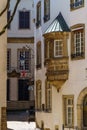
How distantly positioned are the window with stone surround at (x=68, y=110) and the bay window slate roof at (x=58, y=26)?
362 cm

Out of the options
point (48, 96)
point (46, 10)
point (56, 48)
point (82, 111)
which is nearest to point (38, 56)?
point (46, 10)

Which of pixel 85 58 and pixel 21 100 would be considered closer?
pixel 85 58

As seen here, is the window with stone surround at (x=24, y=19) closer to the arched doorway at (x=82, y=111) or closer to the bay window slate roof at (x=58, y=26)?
the bay window slate roof at (x=58, y=26)

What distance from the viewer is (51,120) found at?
87.5 ft

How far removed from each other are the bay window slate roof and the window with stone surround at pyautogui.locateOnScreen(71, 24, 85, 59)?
1.94ft

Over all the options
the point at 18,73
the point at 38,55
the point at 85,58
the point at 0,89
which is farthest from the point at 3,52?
the point at 18,73

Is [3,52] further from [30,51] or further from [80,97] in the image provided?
[30,51]

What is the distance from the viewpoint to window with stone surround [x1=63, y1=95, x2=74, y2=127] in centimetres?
2489

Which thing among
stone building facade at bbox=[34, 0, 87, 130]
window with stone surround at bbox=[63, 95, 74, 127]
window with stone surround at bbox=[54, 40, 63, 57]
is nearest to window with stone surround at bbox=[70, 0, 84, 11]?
stone building facade at bbox=[34, 0, 87, 130]

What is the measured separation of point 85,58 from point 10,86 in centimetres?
2283

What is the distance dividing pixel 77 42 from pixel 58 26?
66.8 inches

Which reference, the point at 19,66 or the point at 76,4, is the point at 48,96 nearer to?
the point at 76,4

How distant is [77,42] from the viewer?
2462 centimetres

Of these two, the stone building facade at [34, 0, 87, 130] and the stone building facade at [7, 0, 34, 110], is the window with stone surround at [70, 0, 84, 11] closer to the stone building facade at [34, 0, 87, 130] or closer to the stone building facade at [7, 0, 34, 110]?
the stone building facade at [34, 0, 87, 130]
